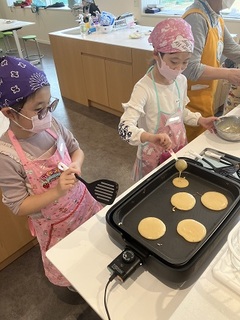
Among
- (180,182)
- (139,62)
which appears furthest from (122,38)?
(180,182)

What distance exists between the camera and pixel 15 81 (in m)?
0.71

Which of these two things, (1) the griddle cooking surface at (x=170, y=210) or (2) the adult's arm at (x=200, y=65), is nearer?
(1) the griddle cooking surface at (x=170, y=210)

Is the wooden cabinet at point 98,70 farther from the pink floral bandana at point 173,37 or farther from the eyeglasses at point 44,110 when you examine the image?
the eyeglasses at point 44,110

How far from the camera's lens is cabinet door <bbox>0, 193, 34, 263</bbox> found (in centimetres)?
132

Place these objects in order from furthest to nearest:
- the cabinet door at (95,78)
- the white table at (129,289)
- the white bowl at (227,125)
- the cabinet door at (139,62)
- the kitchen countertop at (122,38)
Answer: the cabinet door at (95,78), the kitchen countertop at (122,38), the cabinet door at (139,62), the white bowl at (227,125), the white table at (129,289)

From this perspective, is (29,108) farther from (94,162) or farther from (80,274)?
(94,162)

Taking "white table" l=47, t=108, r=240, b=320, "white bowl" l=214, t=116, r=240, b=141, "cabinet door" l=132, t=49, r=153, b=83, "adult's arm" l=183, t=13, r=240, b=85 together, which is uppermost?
"adult's arm" l=183, t=13, r=240, b=85

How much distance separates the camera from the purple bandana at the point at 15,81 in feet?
2.31

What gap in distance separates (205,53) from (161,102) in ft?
1.45

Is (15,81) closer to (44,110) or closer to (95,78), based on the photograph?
(44,110)

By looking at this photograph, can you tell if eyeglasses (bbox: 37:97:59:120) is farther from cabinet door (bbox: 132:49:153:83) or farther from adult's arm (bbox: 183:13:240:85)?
cabinet door (bbox: 132:49:153:83)

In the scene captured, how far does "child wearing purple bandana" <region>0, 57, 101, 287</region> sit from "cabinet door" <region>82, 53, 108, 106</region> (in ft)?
6.33

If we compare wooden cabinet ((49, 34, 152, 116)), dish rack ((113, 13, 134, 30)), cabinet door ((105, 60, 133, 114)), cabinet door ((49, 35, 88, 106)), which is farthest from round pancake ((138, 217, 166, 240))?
dish rack ((113, 13, 134, 30))

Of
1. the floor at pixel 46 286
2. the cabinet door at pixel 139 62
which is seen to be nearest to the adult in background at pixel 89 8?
the cabinet door at pixel 139 62
